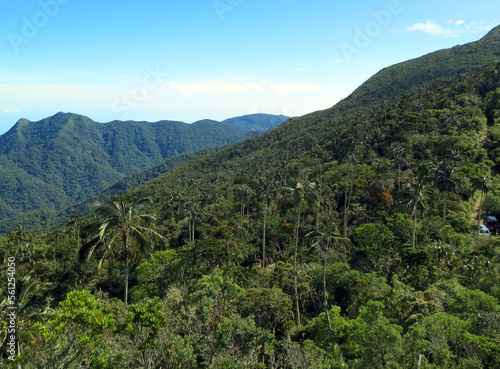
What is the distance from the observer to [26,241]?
57.0m

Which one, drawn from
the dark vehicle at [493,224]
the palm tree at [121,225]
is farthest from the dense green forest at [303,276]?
the dark vehicle at [493,224]

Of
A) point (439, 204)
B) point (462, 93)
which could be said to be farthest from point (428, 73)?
point (439, 204)

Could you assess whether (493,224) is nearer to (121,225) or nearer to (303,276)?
(303,276)

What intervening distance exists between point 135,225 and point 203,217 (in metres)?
58.1

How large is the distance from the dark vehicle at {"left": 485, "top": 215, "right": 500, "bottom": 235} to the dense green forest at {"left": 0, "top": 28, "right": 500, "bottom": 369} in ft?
6.48

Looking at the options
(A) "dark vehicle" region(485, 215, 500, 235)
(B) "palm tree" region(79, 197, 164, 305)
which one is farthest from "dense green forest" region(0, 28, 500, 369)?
(A) "dark vehicle" region(485, 215, 500, 235)

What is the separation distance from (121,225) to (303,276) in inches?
929

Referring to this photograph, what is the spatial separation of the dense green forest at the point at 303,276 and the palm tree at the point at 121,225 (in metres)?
0.08

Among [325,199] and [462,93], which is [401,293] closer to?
[325,199]

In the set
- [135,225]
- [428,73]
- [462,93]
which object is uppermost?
[428,73]

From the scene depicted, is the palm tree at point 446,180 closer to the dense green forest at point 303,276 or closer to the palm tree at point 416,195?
the dense green forest at point 303,276

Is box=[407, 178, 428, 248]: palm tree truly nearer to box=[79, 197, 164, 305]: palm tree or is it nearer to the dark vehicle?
the dark vehicle

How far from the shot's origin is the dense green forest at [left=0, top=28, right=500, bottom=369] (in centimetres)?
1450

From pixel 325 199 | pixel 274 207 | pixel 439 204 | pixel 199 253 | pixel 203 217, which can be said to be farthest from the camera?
pixel 203 217
